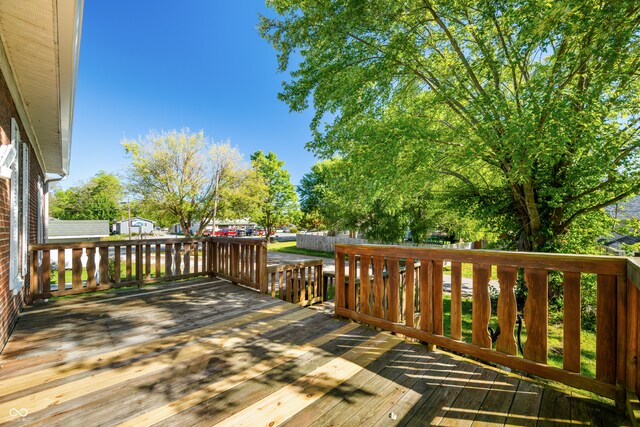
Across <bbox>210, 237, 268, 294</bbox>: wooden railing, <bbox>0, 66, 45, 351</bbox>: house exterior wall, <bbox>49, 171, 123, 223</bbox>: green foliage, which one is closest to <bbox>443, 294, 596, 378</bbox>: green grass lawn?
<bbox>210, 237, 268, 294</bbox>: wooden railing

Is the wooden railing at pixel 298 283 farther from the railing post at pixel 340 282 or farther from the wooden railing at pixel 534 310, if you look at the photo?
the wooden railing at pixel 534 310

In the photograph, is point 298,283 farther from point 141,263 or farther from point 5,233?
point 5,233

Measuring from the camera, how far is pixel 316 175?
24.5 meters

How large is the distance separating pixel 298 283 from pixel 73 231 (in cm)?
1590

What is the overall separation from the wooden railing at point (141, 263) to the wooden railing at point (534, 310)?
91.1 inches

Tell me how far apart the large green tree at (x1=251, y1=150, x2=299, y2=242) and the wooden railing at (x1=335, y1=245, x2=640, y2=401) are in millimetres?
18013

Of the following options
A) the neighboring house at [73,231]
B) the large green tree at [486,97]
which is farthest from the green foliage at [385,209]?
Answer: the neighboring house at [73,231]

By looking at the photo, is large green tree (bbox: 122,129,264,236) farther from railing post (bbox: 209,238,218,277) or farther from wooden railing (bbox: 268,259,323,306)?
wooden railing (bbox: 268,259,323,306)

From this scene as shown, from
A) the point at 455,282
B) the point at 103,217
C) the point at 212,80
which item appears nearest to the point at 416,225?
the point at 455,282

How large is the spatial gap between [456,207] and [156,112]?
1500 cm

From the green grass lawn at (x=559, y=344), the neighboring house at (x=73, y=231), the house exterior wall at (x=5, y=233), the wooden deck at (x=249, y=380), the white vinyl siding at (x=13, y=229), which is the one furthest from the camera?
the neighboring house at (x=73, y=231)

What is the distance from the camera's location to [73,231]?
45.9 ft

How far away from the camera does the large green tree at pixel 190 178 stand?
1181 cm

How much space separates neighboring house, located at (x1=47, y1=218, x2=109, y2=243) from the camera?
1312 cm
